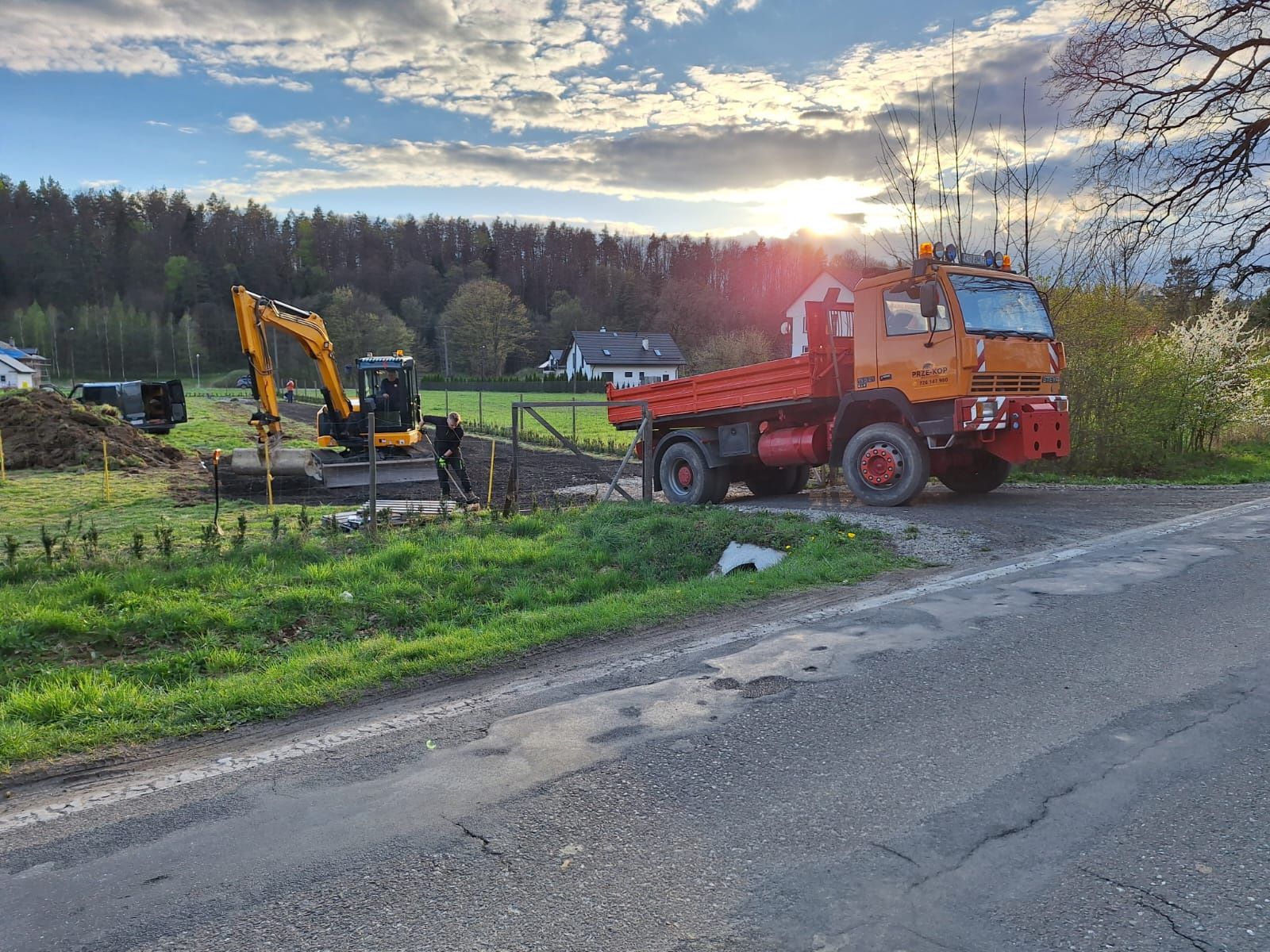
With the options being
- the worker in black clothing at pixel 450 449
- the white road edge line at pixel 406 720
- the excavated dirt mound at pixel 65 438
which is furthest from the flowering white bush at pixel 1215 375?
the excavated dirt mound at pixel 65 438

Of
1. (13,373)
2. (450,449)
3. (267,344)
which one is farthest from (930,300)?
(13,373)

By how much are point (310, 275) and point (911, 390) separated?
113 meters

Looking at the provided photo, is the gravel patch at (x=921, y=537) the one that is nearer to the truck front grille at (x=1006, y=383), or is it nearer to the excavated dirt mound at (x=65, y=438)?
the truck front grille at (x=1006, y=383)

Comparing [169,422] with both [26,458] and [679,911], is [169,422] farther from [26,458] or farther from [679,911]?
[679,911]

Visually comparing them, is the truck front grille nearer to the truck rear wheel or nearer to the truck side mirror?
the truck side mirror

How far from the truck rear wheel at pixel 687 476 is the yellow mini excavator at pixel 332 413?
592 centimetres

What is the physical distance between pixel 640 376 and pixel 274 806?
80965mm

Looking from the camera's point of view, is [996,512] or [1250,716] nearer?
[1250,716]

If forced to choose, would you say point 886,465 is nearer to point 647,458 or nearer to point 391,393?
point 647,458

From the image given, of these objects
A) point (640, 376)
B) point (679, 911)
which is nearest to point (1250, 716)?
point (679, 911)

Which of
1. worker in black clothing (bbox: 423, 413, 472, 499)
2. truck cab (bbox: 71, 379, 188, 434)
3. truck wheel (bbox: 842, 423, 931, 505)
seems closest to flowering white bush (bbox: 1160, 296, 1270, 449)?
truck wheel (bbox: 842, 423, 931, 505)

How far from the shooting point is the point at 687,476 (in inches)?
557

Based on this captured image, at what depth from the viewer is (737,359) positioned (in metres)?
50.2

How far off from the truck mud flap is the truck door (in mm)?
10814
